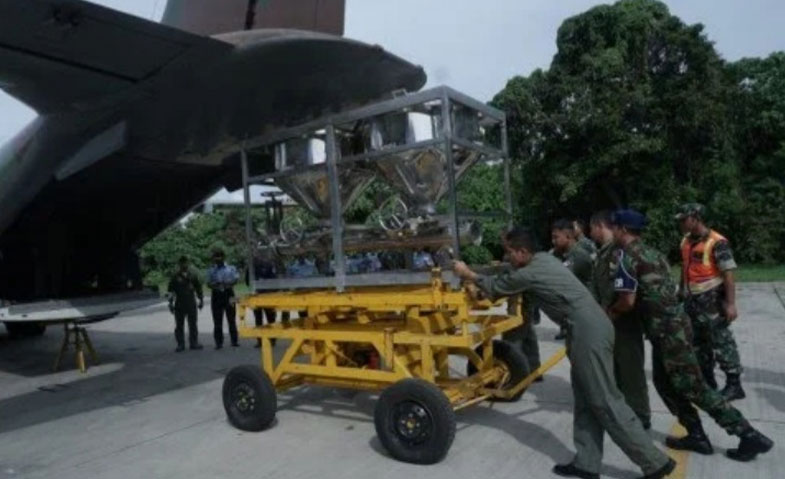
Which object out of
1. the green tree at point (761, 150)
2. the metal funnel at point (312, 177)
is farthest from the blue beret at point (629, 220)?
the green tree at point (761, 150)

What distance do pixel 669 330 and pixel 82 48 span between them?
4824 millimetres

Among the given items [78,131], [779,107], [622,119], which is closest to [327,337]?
[78,131]

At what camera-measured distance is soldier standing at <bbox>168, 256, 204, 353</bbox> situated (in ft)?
36.0

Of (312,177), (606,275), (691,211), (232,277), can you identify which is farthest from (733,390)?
(232,277)

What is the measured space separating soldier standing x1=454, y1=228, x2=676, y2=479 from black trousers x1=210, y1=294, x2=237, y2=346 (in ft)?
23.4

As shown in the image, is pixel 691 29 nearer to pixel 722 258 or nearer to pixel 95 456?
pixel 722 258

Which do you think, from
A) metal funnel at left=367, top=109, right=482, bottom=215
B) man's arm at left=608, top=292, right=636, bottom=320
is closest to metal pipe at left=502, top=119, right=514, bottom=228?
metal funnel at left=367, top=109, right=482, bottom=215

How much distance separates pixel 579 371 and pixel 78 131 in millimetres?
5383

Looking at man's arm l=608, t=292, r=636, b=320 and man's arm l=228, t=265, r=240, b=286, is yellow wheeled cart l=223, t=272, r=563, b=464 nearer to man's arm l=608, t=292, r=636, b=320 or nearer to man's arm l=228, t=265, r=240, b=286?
man's arm l=608, t=292, r=636, b=320

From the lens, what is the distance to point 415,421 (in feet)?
16.2

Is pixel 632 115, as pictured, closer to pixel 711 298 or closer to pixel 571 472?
pixel 711 298

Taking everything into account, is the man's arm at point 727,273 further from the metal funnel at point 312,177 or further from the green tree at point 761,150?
the green tree at point 761,150

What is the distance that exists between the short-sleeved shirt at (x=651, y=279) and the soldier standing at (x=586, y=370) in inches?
17.5

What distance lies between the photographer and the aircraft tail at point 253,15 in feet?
21.6
